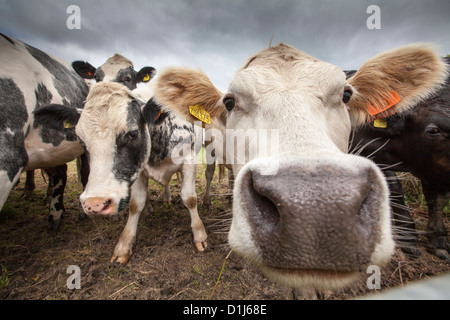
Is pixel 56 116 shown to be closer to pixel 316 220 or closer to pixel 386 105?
pixel 316 220

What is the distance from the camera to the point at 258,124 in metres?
1.48

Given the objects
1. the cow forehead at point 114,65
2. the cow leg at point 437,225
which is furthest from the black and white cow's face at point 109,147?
the cow leg at point 437,225

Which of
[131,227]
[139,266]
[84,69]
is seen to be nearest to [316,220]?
[139,266]

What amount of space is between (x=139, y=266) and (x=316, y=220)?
8.66ft

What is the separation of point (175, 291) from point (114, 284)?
2.46 feet

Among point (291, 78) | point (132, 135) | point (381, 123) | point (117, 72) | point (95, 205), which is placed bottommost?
point (95, 205)

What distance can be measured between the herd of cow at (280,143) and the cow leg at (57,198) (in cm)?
2

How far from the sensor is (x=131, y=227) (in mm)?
3000

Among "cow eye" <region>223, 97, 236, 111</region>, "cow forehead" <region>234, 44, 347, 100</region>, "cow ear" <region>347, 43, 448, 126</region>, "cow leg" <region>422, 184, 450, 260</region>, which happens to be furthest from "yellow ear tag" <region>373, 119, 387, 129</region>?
"cow eye" <region>223, 97, 236, 111</region>

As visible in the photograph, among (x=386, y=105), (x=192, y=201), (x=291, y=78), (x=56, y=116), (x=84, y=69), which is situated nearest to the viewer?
(x=291, y=78)

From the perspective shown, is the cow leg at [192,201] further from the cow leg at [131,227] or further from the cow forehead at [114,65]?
the cow forehead at [114,65]
